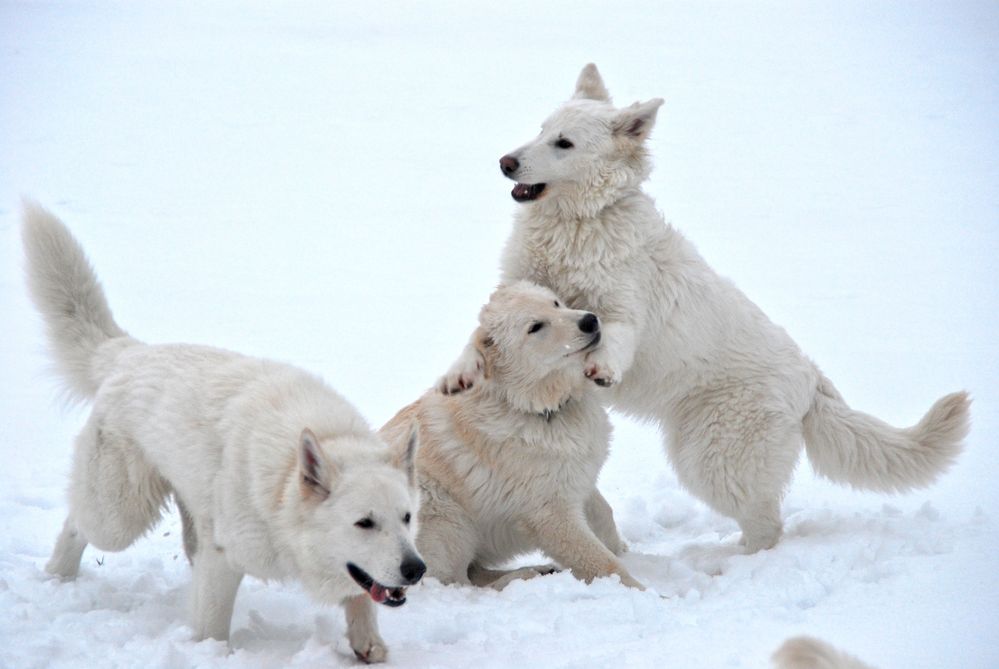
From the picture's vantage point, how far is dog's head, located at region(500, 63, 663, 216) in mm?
5582

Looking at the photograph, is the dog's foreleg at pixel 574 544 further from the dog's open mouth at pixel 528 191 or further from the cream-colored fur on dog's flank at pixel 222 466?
the dog's open mouth at pixel 528 191

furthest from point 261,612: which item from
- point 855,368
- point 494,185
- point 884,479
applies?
point 494,185

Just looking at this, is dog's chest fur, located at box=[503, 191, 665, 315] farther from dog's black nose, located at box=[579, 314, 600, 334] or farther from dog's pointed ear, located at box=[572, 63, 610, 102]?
dog's pointed ear, located at box=[572, 63, 610, 102]

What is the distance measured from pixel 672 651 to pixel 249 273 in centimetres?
892

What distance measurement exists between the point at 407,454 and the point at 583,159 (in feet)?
6.95

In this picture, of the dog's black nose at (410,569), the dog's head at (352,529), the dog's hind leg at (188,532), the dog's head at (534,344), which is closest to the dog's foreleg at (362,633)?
the dog's head at (352,529)

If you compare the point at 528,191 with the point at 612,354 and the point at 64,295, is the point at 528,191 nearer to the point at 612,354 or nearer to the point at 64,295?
the point at 612,354

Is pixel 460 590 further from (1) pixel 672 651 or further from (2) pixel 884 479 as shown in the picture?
(2) pixel 884 479

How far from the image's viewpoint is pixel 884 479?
5676 millimetres

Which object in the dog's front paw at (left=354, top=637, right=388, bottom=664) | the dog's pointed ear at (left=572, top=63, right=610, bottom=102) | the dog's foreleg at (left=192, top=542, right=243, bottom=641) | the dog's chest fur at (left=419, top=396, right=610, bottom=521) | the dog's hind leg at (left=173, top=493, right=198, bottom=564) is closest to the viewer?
the dog's front paw at (left=354, top=637, right=388, bottom=664)

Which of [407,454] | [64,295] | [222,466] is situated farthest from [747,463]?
[64,295]

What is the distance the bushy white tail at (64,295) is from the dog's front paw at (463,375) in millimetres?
1710

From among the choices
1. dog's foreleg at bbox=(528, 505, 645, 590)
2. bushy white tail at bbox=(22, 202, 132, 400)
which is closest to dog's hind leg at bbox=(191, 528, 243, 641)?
bushy white tail at bbox=(22, 202, 132, 400)

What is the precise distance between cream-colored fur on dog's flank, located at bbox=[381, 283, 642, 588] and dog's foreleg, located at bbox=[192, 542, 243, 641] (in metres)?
1.17
